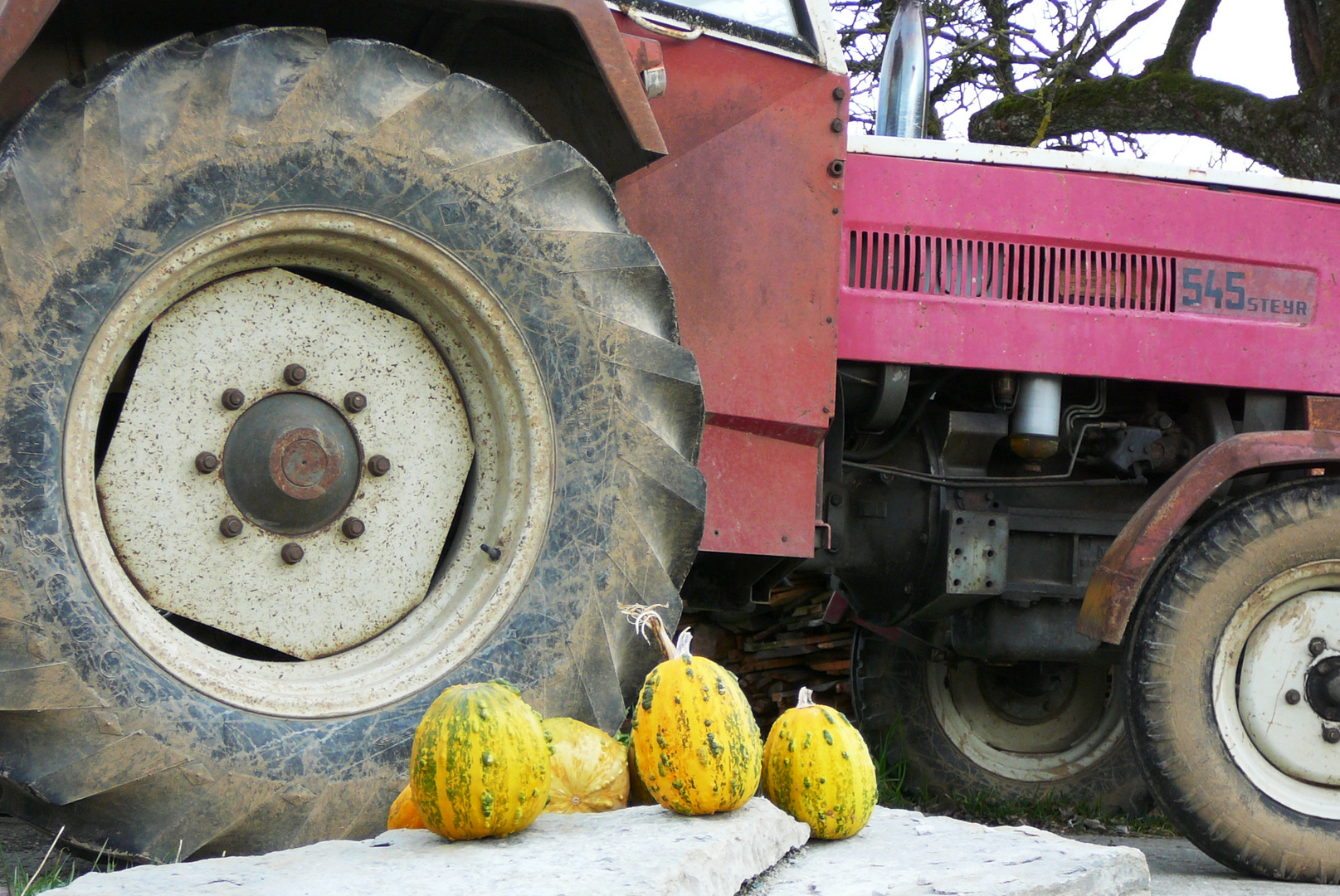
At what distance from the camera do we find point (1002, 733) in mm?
4320

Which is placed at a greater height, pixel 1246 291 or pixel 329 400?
pixel 1246 291

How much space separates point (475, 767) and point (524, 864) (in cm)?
17

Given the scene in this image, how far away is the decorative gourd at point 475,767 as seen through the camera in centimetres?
182

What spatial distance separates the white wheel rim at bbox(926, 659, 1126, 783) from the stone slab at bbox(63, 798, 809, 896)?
7.93ft

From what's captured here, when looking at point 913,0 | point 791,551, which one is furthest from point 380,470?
point 913,0

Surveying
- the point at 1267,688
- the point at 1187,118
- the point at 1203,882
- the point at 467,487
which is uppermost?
the point at 1187,118

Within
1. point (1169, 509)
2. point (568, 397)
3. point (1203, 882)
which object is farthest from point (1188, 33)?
point (568, 397)

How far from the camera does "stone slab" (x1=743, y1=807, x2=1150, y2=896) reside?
186 centimetres

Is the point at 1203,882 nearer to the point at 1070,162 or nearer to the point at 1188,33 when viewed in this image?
the point at 1070,162

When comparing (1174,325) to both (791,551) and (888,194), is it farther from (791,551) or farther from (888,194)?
(791,551)

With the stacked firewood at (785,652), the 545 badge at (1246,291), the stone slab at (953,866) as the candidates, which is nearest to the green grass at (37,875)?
the stone slab at (953,866)

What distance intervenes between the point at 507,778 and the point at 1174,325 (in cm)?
245

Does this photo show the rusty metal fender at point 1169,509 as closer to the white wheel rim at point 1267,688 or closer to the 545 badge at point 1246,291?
the white wheel rim at point 1267,688

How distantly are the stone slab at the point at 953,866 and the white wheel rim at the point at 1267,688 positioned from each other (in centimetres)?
98
